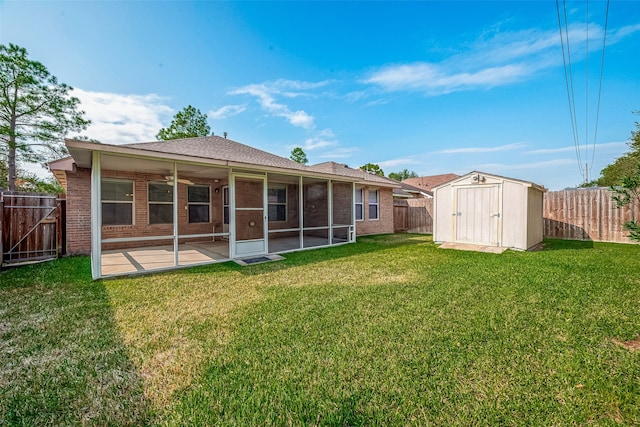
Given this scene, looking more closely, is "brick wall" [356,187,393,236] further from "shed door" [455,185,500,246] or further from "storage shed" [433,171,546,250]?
"shed door" [455,185,500,246]

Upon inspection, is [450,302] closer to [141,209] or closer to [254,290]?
[254,290]

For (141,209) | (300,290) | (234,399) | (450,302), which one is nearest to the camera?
(234,399)

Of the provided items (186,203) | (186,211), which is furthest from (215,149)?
(186,211)

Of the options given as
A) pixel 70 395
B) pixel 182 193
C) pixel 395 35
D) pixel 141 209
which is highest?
pixel 395 35

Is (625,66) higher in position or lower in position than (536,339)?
higher

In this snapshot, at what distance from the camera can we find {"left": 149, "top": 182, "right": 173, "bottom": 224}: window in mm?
9297

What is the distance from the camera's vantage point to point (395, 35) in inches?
391

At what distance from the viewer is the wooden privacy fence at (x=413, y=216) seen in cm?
1351

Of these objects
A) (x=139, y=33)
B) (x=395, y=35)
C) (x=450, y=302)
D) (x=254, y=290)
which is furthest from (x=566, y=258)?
(x=139, y=33)

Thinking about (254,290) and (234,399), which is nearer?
(234,399)

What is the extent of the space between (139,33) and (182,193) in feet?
17.0

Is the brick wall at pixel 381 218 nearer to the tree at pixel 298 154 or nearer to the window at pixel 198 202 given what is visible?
the window at pixel 198 202

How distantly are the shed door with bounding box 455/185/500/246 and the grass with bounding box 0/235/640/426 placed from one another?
11.7 ft

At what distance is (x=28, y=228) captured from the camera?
268 inches
